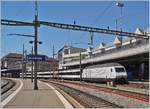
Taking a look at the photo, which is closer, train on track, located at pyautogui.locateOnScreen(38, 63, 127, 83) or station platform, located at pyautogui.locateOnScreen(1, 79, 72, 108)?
station platform, located at pyautogui.locateOnScreen(1, 79, 72, 108)

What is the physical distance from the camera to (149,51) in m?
50.1

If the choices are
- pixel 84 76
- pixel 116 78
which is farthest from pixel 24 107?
pixel 84 76

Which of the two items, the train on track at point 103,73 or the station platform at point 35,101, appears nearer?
the station platform at point 35,101

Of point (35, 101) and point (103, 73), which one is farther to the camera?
→ point (103, 73)

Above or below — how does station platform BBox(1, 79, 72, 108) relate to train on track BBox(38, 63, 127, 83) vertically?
below

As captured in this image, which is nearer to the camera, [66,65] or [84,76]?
[84,76]

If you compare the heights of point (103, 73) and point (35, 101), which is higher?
point (103, 73)

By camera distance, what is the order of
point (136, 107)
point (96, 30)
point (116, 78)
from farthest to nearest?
1. point (116, 78)
2. point (96, 30)
3. point (136, 107)

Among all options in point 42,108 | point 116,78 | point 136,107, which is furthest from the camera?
point 116,78

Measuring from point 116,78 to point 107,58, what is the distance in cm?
2181

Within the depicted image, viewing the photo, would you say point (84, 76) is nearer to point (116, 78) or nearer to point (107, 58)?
point (107, 58)

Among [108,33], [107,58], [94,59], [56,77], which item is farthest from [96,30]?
[56,77]

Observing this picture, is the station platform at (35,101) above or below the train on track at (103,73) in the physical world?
below

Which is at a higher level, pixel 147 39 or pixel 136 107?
pixel 147 39
